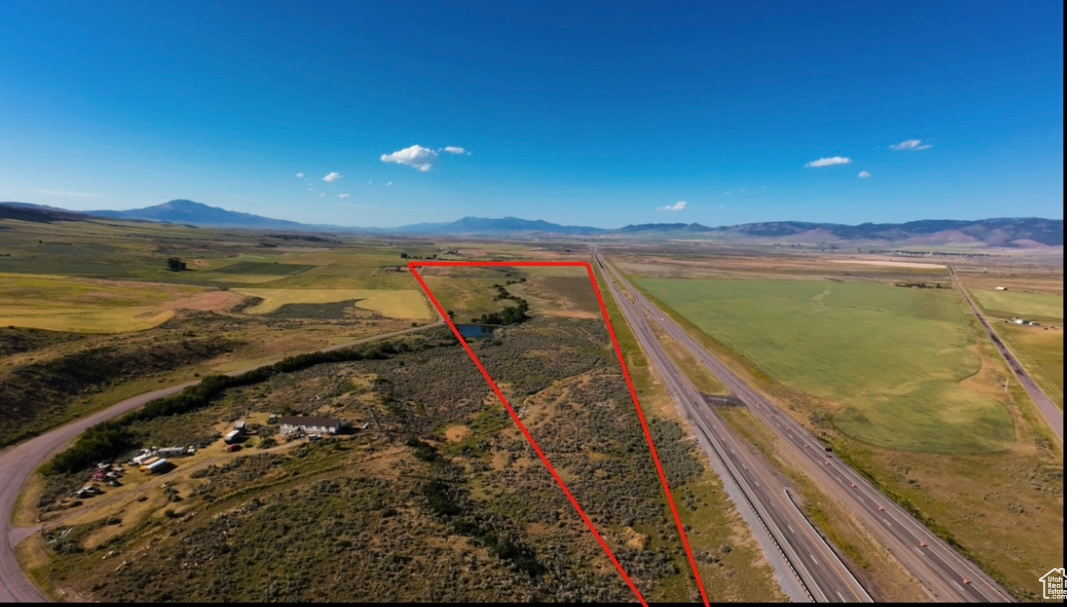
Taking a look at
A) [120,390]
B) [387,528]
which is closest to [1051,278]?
[387,528]

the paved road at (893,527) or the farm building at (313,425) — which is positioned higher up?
the farm building at (313,425)

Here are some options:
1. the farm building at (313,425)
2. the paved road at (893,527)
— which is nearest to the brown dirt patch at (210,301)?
the farm building at (313,425)

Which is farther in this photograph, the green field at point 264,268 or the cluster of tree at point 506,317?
the green field at point 264,268

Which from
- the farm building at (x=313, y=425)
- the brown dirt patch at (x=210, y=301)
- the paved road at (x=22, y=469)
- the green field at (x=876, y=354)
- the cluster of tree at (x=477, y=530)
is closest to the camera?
the paved road at (x=22, y=469)

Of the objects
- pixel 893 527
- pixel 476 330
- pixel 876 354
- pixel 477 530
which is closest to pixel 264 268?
pixel 476 330

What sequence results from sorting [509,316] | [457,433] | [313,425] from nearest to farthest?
[313,425], [457,433], [509,316]

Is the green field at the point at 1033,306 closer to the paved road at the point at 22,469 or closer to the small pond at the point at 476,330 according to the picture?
the paved road at the point at 22,469

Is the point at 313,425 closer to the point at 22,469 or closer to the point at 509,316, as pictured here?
the point at 22,469
